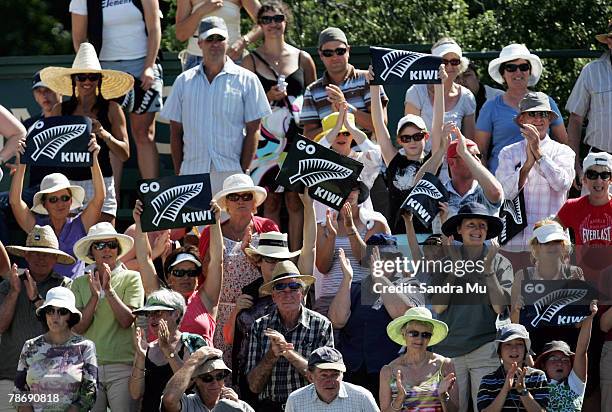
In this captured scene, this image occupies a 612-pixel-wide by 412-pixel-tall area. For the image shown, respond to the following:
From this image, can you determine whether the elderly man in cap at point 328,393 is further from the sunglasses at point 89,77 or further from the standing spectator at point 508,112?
the sunglasses at point 89,77

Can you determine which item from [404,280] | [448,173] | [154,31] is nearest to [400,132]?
[448,173]

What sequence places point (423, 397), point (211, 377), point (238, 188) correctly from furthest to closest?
point (238, 188), point (423, 397), point (211, 377)

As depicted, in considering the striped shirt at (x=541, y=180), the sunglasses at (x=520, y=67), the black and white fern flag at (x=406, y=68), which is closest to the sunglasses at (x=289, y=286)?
the striped shirt at (x=541, y=180)

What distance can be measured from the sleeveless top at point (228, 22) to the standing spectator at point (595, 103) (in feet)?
10.1

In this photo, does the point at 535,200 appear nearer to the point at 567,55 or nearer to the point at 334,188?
the point at 334,188

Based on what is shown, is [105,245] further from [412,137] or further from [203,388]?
[412,137]

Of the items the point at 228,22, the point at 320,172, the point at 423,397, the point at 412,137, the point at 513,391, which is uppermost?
the point at 228,22

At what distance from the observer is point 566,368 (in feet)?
43.6

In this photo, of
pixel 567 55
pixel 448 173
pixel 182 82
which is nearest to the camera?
pixel 448 173

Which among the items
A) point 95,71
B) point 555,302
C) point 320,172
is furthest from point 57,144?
point 555,302

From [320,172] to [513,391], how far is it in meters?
2.44

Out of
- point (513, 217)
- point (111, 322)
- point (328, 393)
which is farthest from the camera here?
point (513, 217)

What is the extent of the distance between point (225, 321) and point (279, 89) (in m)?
3.04

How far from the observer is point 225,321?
1412 cm
